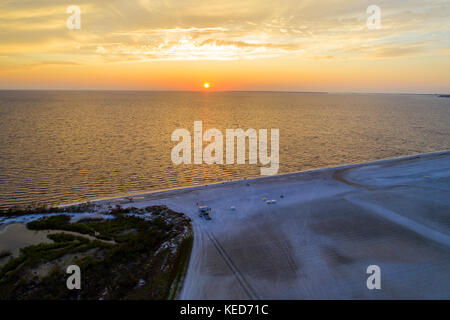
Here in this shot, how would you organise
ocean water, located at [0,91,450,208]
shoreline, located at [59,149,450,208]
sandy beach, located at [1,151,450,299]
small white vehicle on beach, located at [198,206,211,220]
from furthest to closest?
1. ocean water, located at [0,91,450,208]
2. shoreline, located at [59,149,450,208]
3. small white vehicle on beach, located at [198,206,211,220]
4. sandy beach, located at [1,151,450,299]

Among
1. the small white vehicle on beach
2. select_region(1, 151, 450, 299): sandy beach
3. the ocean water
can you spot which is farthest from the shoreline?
the small white vehicle on beach

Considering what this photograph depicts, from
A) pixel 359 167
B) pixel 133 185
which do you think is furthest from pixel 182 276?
pixel 359 167

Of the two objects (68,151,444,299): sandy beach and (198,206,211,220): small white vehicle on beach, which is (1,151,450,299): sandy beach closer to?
(68,151,444,299): sandy beach

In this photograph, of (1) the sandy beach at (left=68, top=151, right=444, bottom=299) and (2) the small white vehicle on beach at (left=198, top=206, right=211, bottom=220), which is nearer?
(1) the sandy beach at (left=68, top=151, right=444, bottom=299)

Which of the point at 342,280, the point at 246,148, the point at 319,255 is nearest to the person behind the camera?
the point at 342,280

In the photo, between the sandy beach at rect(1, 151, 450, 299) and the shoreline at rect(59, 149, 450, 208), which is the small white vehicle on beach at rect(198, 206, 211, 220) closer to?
the sandy beach at rect(1, 151, 450, 299)

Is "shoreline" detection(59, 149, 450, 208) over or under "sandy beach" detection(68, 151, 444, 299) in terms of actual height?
over

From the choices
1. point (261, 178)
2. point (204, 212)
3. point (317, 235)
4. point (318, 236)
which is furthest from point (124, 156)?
point (318, 236)

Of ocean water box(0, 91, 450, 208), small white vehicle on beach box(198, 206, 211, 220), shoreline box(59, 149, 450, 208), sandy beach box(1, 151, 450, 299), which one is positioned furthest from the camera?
ocean water box(0, 91, 450, 208)
